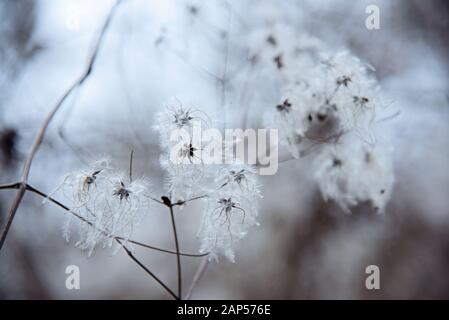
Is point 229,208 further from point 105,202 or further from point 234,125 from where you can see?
point 234,125

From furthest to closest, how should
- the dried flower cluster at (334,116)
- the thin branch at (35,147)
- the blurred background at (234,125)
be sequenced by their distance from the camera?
1. the blurred background at (234,125)
2. the dried flower cluster at (334,116)
3. the thin branch at (35,147)

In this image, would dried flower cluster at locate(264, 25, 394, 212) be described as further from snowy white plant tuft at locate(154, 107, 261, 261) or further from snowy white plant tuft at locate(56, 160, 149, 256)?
snowy white plant tuft at locate(56, 160, 149, 256)

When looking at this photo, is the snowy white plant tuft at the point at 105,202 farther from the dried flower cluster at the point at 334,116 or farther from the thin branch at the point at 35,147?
the dried flower cluster at the point at 334,116

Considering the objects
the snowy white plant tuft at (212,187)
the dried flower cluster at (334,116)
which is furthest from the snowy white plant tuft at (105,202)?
the dried flower cluster at (334,116)

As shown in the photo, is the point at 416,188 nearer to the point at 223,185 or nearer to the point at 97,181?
the point at 223,185

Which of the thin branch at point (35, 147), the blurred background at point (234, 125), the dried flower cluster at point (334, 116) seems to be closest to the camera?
the thin branch at point (35, 147)

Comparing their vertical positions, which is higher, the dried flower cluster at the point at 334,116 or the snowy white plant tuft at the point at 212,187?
the dried flower cluster at the point at 334,116

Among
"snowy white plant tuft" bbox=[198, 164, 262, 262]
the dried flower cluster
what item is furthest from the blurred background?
"snowy white plant tuft" bbox=[198, 164, 262, 262]
